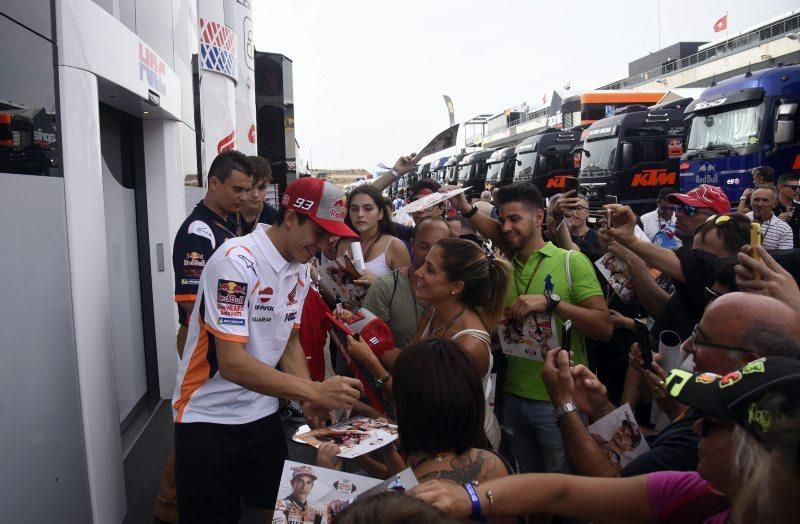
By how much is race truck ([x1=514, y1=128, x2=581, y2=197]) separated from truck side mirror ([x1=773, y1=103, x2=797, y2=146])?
1046cm

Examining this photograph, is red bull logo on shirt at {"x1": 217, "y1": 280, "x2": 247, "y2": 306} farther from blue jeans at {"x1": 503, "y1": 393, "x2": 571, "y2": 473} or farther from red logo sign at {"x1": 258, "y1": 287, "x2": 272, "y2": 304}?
blue jeans at {"x1": 503, "y1": 393, "x2": 571, "y2": 473}

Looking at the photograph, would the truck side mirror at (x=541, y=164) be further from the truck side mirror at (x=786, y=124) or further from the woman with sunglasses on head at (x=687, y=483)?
the woman with sunglasses on head at (x=687, y=483)

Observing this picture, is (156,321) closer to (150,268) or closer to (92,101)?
(150,268)

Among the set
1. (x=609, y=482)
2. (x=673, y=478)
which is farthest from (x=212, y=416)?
(x=673, y=478)

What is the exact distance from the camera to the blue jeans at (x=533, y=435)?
353 centimetres

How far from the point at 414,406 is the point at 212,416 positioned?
4.10 feet

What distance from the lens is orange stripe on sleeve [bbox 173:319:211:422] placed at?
2818 mm

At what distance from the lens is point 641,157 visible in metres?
19.2

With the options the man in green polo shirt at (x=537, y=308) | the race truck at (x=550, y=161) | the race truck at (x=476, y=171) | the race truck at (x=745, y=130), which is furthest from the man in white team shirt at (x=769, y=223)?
the race truck at (x=476, y=171)

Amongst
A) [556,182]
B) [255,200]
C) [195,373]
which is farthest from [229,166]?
A: [556,182]

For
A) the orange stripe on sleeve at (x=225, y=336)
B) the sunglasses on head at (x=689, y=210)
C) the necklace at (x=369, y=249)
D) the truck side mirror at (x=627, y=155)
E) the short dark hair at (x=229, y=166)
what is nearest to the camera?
the orange stripe on sleeve at (x=225, y=336)

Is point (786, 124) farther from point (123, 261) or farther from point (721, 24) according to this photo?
point (721, 24)

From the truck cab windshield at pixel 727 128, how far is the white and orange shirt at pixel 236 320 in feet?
47.6

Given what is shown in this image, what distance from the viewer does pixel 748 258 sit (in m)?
2.45
